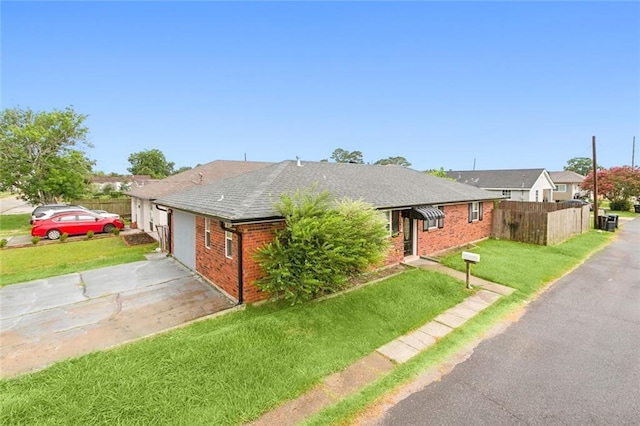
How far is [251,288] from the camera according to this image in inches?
301

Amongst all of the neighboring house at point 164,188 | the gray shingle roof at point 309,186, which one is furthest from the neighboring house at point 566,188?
the neighboring house at point 164,188

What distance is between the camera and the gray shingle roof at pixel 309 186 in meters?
8.31

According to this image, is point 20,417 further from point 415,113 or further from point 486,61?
point 415,113

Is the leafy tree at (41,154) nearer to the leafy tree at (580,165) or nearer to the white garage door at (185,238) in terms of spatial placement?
the white garage door at (185,238)

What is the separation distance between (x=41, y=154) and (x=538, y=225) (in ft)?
124

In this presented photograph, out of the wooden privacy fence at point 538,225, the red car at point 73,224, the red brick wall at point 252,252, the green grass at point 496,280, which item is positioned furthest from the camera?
the red car at point 73,224

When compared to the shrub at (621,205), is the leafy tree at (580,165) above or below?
above

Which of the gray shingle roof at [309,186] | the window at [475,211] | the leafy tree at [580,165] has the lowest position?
the window at [475,211]

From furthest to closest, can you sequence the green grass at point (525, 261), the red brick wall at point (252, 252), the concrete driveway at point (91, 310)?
the green grass at point (525, 261) < the red brick wall at point (252, 252) < the concrete driveway at point (91, 310)

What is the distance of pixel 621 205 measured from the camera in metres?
34.3

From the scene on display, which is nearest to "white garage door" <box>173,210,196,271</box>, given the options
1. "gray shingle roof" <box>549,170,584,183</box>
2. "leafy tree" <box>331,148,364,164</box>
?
"gray shingle roof" <box>549,170,584,183</box>

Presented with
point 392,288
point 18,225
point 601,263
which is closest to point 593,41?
point 601,263

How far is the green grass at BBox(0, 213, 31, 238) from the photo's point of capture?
19.8m

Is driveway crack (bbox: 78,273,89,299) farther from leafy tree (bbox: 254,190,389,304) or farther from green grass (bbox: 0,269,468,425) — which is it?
leafy tree (bbox: 254,190,389,304)
